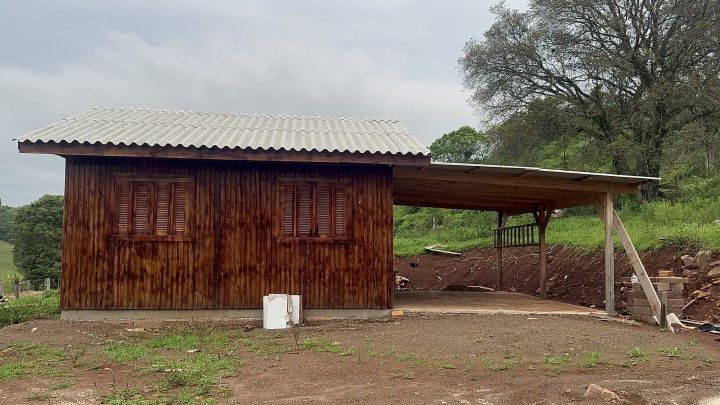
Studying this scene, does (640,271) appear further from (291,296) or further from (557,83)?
A: (557,83)

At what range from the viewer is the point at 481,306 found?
11414 mm

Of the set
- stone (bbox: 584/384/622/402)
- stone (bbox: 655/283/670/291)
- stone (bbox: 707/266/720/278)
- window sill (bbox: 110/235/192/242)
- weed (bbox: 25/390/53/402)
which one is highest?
window sill (bbox: 110/235/192/242)

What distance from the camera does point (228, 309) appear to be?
9562 millimetres

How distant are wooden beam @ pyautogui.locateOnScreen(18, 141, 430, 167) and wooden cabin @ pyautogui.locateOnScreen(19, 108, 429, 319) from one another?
0.02m

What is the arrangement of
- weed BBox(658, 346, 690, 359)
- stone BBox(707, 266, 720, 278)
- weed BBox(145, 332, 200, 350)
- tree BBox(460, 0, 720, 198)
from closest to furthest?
weed BBox(658, 346, 690, 359), weed BBox(145, 332, 200, 350), stone BBox(707, 266, 720, 278), tree BBox(460, 0, 720, 198)

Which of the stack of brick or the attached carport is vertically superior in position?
the attached carport

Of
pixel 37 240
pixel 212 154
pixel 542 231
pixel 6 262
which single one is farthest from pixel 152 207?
pixel 6 262

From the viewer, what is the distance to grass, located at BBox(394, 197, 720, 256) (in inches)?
523

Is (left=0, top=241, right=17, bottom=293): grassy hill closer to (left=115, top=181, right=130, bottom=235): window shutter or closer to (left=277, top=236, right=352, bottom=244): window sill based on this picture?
(left=115, top=181, right=130, bottom=235): window shutter

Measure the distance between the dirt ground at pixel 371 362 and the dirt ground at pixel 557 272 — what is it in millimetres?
3035

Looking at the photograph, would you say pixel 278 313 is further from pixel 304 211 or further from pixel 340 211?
pixel 340 211

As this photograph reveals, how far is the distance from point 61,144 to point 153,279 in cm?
258

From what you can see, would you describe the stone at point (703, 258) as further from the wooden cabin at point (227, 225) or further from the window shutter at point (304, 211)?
the window shutter at point (304, 211)

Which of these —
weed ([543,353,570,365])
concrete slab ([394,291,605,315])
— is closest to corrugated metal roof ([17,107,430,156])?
concrete slab ([394,291,605,315])
